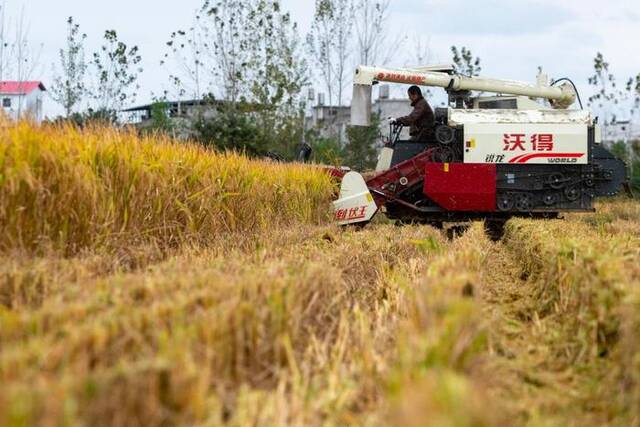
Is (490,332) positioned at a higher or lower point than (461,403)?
lower

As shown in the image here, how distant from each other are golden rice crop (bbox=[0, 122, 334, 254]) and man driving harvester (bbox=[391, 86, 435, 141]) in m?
3.50

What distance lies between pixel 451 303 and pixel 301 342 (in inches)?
34.7

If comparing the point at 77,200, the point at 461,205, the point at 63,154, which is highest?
the point at 63,154

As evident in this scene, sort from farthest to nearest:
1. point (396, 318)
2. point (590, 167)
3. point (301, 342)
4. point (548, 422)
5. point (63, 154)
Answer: point (590, 167) → point (63, 154) → point (396, 318) → point (301, 342) → point (548, 422)

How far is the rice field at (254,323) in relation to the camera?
93.7 inches

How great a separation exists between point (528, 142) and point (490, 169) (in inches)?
27.4

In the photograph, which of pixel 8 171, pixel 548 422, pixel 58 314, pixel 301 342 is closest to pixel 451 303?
pixel 548 422

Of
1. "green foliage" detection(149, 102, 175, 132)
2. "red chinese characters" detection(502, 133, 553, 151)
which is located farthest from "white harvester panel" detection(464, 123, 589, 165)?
"green foliage" detection(149, 102, 175, 132)

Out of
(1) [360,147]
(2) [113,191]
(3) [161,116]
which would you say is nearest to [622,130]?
(1) [360,147]

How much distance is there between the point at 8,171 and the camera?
4730mm

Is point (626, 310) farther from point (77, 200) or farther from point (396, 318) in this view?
point (77, 200)

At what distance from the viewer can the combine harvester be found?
434 inches

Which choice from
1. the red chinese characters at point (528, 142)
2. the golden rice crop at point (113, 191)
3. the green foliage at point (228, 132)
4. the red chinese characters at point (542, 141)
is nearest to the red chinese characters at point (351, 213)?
the golden rice crop at point (113, 191)

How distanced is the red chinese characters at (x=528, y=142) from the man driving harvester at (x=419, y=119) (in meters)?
1.21
